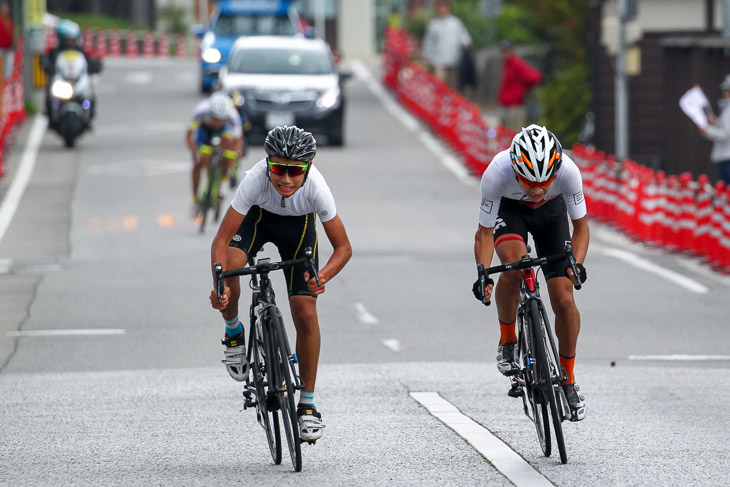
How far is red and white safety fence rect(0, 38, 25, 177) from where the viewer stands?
98.4 feet

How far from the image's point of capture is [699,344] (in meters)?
12.5

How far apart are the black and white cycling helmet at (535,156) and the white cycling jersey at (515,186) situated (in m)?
0.31

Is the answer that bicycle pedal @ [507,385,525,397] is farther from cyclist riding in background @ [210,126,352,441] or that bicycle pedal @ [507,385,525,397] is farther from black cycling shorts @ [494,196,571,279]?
cyclist riding in background @ [210,126,352,441]

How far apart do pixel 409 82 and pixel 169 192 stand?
13.8 m

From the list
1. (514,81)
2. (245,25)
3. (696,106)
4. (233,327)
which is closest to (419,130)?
(514,81)

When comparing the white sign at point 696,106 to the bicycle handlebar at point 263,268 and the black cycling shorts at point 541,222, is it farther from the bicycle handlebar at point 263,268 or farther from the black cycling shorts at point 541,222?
the bicycle handlebar at point 263,268

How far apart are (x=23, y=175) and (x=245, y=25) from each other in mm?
14818

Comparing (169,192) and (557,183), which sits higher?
(557,183)

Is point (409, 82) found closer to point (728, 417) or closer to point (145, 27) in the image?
point (728, 417)

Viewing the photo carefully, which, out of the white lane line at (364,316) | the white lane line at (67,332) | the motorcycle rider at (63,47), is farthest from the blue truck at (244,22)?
the white lane line at (67,332)

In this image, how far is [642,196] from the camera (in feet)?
65.2

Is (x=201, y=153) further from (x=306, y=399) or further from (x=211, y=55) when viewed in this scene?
(x=211, y=55)

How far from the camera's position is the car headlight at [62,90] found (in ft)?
90.3

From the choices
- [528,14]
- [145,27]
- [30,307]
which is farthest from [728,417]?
[145,27]
